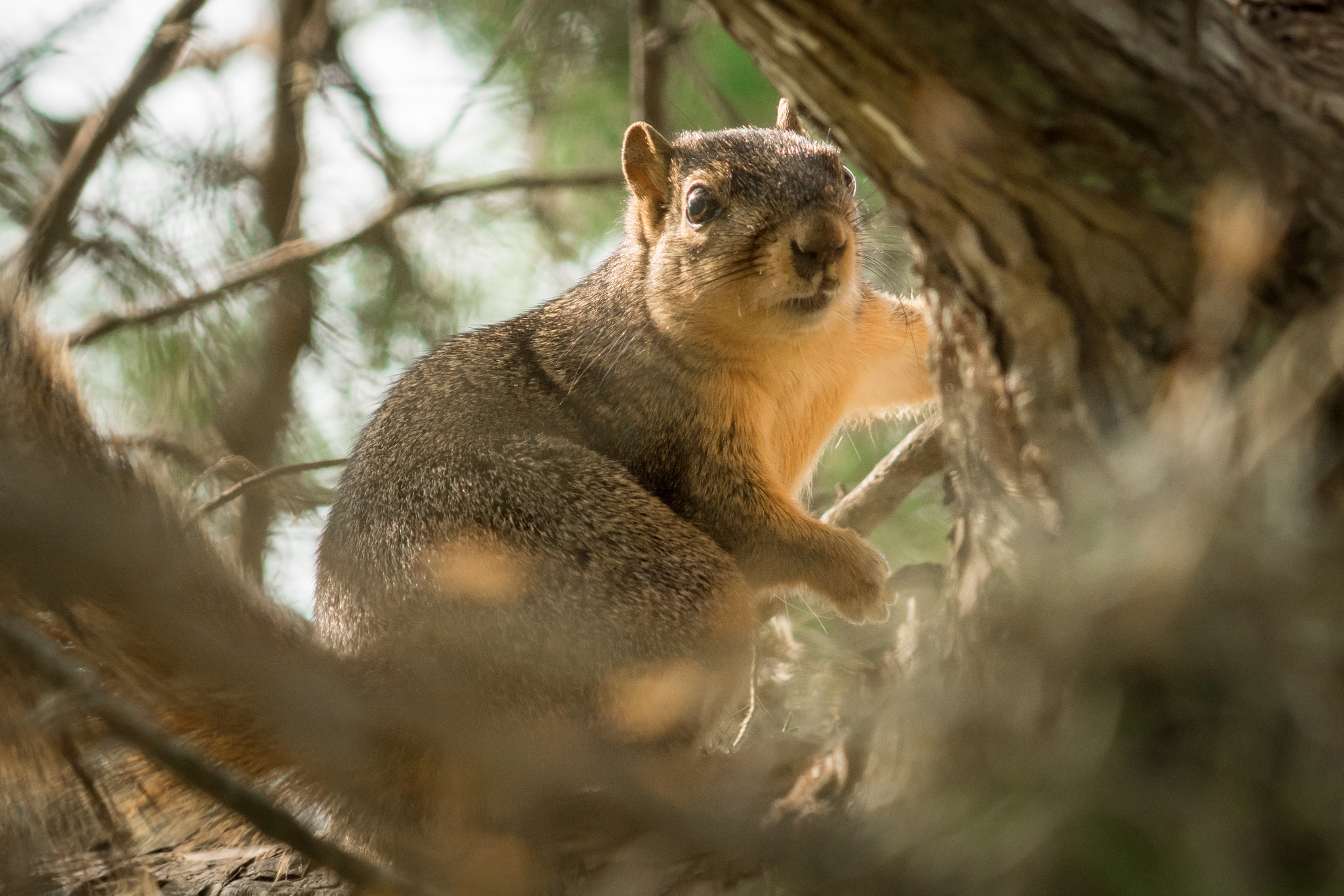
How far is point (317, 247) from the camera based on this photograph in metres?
3.55

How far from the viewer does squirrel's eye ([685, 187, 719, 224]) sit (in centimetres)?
287

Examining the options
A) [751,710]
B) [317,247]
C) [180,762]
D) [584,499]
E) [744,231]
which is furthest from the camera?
[317,247]

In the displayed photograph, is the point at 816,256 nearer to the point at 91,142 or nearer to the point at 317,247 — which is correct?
the point at 317,247

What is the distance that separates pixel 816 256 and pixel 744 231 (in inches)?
9.9

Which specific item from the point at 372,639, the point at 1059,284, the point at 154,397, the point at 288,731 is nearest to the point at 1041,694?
the point at 1059,284

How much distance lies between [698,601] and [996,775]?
1238mm

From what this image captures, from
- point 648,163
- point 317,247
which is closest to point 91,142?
point 317,247

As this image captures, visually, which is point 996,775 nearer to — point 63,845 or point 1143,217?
point 1143,217

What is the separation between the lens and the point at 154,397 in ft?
11.5

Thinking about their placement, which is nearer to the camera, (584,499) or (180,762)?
(180,762)

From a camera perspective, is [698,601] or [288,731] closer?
[288,731]

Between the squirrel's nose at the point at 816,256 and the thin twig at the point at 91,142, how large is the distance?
6.39ft

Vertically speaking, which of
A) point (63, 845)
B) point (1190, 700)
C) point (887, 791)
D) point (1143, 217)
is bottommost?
point (887, 791)

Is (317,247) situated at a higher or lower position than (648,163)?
higher
